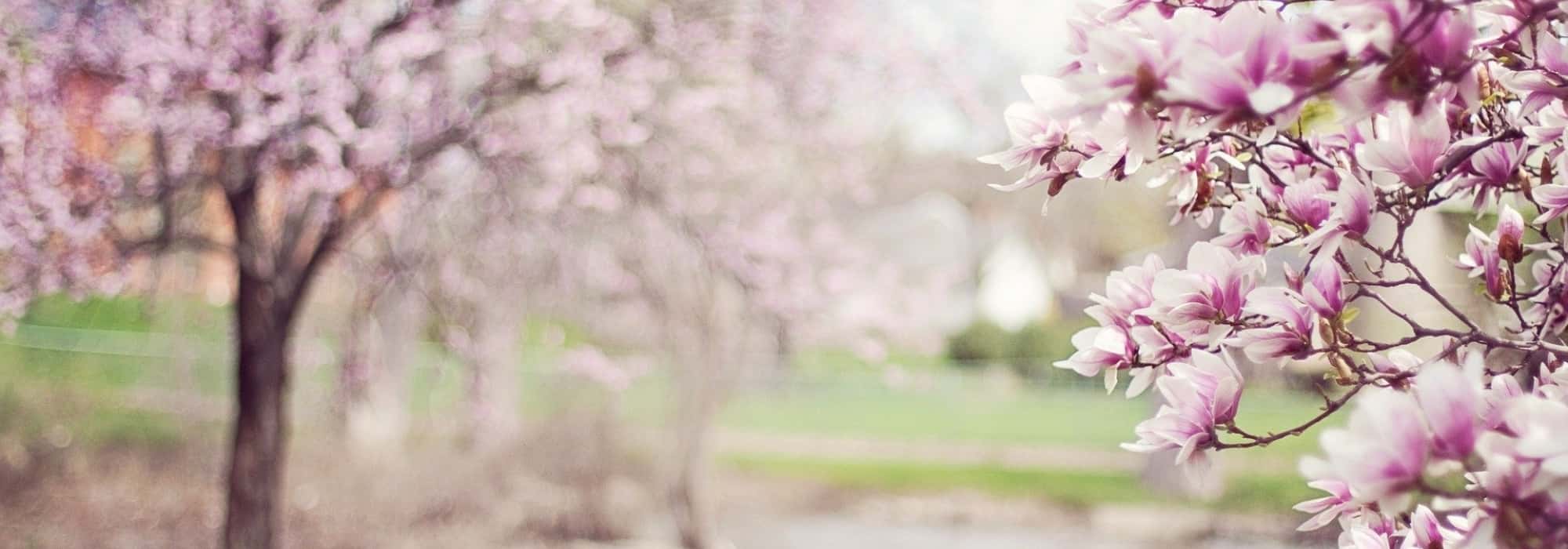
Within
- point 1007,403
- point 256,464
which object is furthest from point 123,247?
point 1007,403

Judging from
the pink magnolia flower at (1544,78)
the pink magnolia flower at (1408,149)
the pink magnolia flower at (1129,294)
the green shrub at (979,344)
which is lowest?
the green shrub at (979,344)

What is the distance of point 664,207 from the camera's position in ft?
17.2

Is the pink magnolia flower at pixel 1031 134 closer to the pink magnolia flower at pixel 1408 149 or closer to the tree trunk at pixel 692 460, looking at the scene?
the pink magnolia flower at pixel 1408 149

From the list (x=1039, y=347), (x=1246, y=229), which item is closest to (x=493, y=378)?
(x=1246, y=229)

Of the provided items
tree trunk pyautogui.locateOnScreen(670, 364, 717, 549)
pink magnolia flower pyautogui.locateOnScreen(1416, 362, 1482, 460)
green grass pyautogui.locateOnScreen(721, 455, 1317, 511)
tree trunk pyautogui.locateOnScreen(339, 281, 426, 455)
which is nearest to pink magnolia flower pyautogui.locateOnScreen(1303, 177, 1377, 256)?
pink magnolia flower pyautogui.locateOnScreen(1416, 362, 1482, 460)

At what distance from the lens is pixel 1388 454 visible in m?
0.82

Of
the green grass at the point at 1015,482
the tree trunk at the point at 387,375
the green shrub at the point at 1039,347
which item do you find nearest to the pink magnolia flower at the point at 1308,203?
the tree trunk at the point at 387,375

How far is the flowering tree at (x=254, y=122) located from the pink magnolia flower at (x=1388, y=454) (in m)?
3.62

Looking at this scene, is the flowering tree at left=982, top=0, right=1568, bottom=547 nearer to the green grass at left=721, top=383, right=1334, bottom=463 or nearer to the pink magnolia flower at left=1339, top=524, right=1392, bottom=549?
the pink magnolia flower at left=1339, top=524, right=1392, bottom=549

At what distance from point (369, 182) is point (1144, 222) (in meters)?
25.2

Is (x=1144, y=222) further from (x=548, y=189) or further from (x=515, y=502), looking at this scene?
(x=548, y=189)

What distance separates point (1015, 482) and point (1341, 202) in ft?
32.3

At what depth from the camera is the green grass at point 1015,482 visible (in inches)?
379

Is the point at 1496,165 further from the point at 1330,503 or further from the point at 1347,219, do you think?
the point at 1330,503
